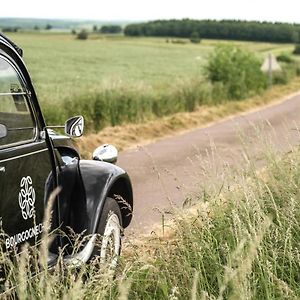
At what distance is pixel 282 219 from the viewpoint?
596 cm

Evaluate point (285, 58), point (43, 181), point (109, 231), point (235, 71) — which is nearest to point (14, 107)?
point (43, 181)

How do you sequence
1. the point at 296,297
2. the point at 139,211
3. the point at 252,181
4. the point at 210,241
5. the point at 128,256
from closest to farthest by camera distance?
1. the point at 296,297
2. the point at 210,241
3. the point at 128,256
4. the point at 252,181
5. the point at 139,211

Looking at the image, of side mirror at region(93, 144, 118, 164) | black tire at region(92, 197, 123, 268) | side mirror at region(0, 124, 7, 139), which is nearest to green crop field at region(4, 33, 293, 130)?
side mirror at region(93, 144, 118, 164)

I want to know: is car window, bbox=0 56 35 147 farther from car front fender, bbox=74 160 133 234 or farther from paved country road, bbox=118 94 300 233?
paved country road, bbox=118 94 300 233

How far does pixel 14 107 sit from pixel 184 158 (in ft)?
30.7

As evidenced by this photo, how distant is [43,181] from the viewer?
17.5 ft

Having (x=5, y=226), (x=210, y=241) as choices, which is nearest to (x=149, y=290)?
(x=210, y=241)

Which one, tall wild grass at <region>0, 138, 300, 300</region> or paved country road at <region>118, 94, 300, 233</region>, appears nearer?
tall wild grass at <region>0, 138, 300, 300</region>

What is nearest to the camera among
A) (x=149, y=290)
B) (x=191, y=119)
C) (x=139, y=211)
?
(x=149, y=290)

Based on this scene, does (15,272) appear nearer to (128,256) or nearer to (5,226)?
(5,226)

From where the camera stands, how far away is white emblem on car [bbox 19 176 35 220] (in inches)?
195

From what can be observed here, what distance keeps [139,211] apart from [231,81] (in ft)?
63.2

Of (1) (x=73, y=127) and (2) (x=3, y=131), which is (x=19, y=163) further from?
(1) (x=73, y=127)

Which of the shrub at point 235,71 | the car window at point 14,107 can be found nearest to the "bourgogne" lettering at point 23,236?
the car window at point 14,107
